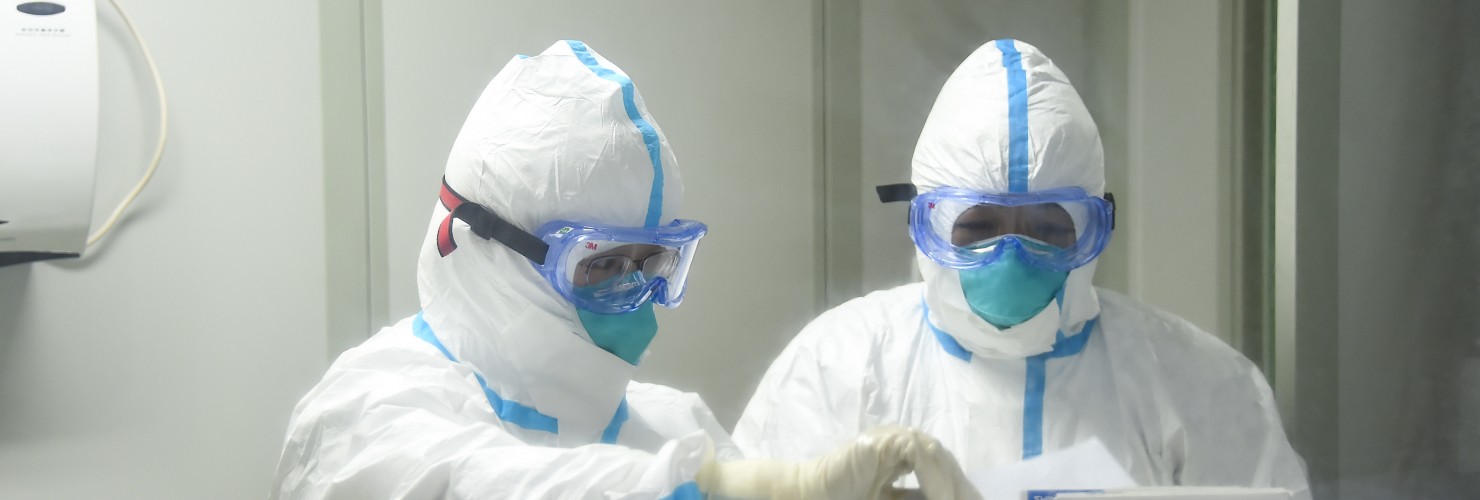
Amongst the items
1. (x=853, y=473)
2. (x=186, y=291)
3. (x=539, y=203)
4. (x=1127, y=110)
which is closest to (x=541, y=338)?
(x=539, y=203)

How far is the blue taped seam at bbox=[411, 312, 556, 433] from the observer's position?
1.20 metres

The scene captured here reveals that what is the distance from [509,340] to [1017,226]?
0.67 m

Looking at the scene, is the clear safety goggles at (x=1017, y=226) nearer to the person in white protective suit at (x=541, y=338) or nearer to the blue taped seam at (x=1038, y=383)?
the blue taped seam at (x=1038, y=383)

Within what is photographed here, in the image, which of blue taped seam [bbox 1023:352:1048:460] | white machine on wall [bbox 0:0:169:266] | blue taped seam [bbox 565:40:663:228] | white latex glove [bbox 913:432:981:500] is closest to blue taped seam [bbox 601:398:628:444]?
blue taped seam [bbox 565:40:663:228]

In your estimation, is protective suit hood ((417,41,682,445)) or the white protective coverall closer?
the white protective coverall

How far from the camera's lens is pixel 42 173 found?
137 centimetres

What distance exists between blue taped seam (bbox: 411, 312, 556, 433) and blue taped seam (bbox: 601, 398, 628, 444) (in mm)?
76

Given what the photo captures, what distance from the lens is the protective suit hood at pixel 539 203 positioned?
1.17 m

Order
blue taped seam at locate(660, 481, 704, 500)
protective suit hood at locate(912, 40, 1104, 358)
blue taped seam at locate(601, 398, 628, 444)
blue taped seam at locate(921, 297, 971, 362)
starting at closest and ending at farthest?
blue taped seam at locate(660, 481, 704, 500) → blue taped seam at locate(601, 398, 628, 444) → protective suit hood at locate(912, 40, 1104, 358) → blue taped seam at locate(921, 297, 971, 362)

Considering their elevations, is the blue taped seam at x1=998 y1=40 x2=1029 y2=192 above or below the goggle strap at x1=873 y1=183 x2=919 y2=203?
above

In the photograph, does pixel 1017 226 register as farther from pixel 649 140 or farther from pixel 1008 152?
pixel 649 140

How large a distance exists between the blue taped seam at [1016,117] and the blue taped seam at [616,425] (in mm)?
575

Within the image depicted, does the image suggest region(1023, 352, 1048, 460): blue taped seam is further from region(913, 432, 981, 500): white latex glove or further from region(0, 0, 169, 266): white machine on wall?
region(0, 0, 169, 266): white machine on wall

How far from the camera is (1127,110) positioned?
4.89ft
